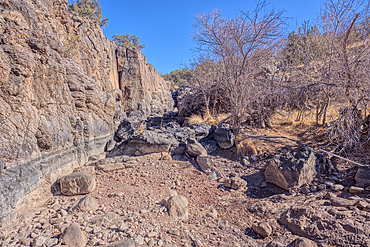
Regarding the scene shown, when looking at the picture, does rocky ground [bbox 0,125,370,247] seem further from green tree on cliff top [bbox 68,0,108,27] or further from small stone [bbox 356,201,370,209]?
green tree on cliff top [bbox 68,0,108,27]

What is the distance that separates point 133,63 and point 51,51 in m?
18.2

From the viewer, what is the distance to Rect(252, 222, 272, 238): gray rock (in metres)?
2.59

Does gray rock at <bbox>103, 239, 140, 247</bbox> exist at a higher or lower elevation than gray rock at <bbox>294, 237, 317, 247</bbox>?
higher

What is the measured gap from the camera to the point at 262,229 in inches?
103

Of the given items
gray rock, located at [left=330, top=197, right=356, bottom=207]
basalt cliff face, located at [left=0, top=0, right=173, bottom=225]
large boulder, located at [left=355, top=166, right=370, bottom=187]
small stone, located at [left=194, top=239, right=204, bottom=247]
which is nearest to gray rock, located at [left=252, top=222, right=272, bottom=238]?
small stone, located at [left=194, top=239, right=204, bottom=247]

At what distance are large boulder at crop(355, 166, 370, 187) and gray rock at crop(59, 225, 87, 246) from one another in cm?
445

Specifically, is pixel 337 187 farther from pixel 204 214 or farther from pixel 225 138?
pixel 225 138

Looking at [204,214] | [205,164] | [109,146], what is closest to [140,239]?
[204,214]

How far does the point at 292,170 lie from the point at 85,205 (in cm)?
373

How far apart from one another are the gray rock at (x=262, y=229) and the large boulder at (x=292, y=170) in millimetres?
1312

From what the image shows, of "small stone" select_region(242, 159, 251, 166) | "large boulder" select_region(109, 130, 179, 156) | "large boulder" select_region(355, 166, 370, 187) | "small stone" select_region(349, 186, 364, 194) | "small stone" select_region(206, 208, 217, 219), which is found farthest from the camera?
"large boulder" select_region(109, 130, 179, 156)

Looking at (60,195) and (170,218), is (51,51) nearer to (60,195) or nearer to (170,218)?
(60,195)

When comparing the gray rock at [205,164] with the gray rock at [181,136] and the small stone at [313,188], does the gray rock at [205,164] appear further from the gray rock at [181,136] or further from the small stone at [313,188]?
the small stone at [313,188]

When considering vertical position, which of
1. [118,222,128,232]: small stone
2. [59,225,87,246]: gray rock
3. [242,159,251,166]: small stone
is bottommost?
[118,222,128,232]: small stone
